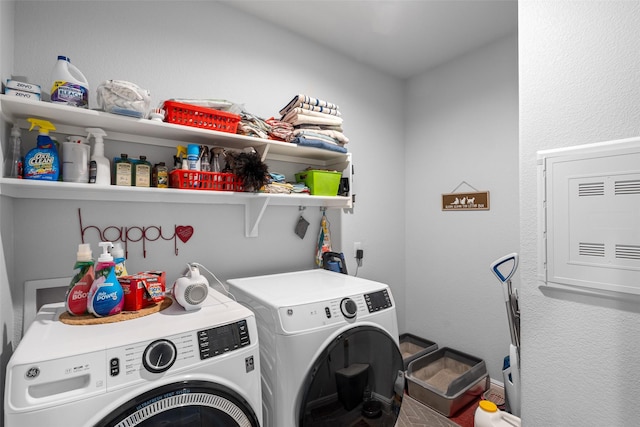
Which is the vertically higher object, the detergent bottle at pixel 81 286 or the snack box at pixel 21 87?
the snack box at pixel 21 87

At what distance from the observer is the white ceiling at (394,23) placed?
6.33ft

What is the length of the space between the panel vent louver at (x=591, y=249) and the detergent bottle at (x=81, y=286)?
1830 millimetres

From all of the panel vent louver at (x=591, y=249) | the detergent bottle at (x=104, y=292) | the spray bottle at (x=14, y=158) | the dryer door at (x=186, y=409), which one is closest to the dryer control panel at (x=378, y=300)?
the dryer door at (x=186, y=409)

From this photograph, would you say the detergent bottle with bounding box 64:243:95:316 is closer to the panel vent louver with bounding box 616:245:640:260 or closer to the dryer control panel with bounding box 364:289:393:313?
the dryer control panel with bounding box 364:289:393:313

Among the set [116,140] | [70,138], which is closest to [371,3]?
[116,140]

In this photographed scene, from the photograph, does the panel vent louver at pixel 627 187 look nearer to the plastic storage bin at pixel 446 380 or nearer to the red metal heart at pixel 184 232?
the plastic storage bin at pixel 446 380

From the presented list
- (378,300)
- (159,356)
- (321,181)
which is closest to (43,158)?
(159,356)

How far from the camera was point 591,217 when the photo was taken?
1089 millimetres

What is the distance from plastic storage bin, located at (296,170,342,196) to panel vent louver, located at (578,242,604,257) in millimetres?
1284

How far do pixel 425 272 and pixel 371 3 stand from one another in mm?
2158

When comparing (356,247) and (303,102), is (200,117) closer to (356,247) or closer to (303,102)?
(303,102)

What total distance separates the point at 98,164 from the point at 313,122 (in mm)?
1151

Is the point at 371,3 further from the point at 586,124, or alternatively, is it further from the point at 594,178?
the point at 594,178

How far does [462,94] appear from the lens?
8.34 ft
